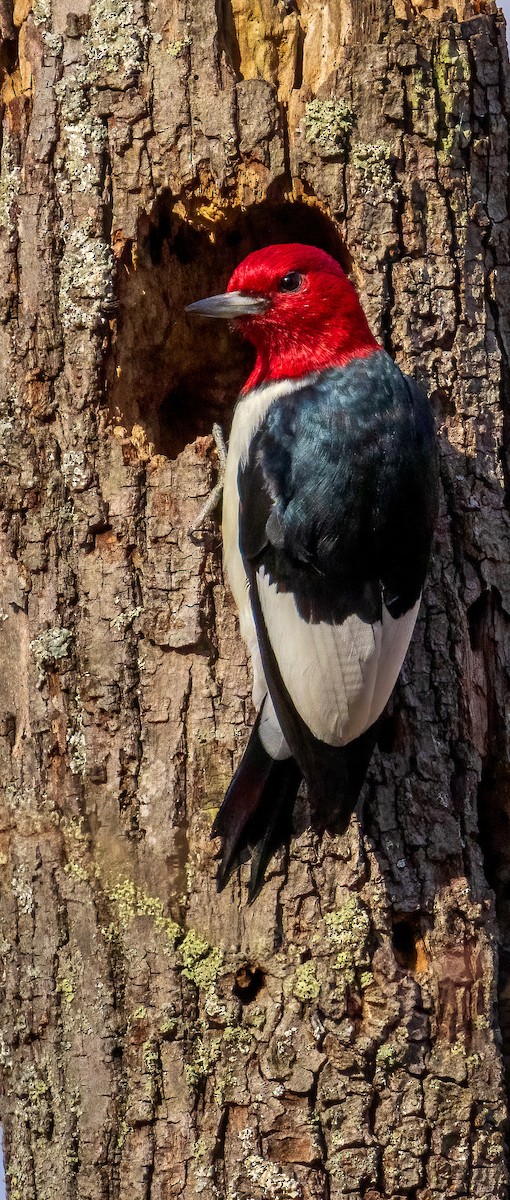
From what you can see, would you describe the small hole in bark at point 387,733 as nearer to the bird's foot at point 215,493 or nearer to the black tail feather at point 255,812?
the black tail feather at point 255,812

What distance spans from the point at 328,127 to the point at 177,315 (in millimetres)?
587

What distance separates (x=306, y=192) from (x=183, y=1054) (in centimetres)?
199

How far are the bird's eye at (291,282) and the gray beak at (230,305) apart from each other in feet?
0.17

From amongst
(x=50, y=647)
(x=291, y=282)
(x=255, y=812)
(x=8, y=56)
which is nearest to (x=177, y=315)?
(x=291, y=282)

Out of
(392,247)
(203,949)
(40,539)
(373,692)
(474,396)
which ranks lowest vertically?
(203,949)

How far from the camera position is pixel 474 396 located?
318cm

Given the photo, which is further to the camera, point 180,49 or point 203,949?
point 180,49

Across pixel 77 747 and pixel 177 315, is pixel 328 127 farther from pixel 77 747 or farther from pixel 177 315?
pixel 77 747

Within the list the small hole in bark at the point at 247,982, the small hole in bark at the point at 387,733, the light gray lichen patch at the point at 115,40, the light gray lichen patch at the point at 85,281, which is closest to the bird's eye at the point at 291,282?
the light gray lichen patch at the point at 85,281

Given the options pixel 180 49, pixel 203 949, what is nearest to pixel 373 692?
pixel 203 949

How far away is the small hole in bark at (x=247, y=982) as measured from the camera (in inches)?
113

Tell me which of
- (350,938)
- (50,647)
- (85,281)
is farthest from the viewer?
(85,281)

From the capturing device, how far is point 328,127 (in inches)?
124

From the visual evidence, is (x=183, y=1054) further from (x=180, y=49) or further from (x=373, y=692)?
(x=180, y=49)
